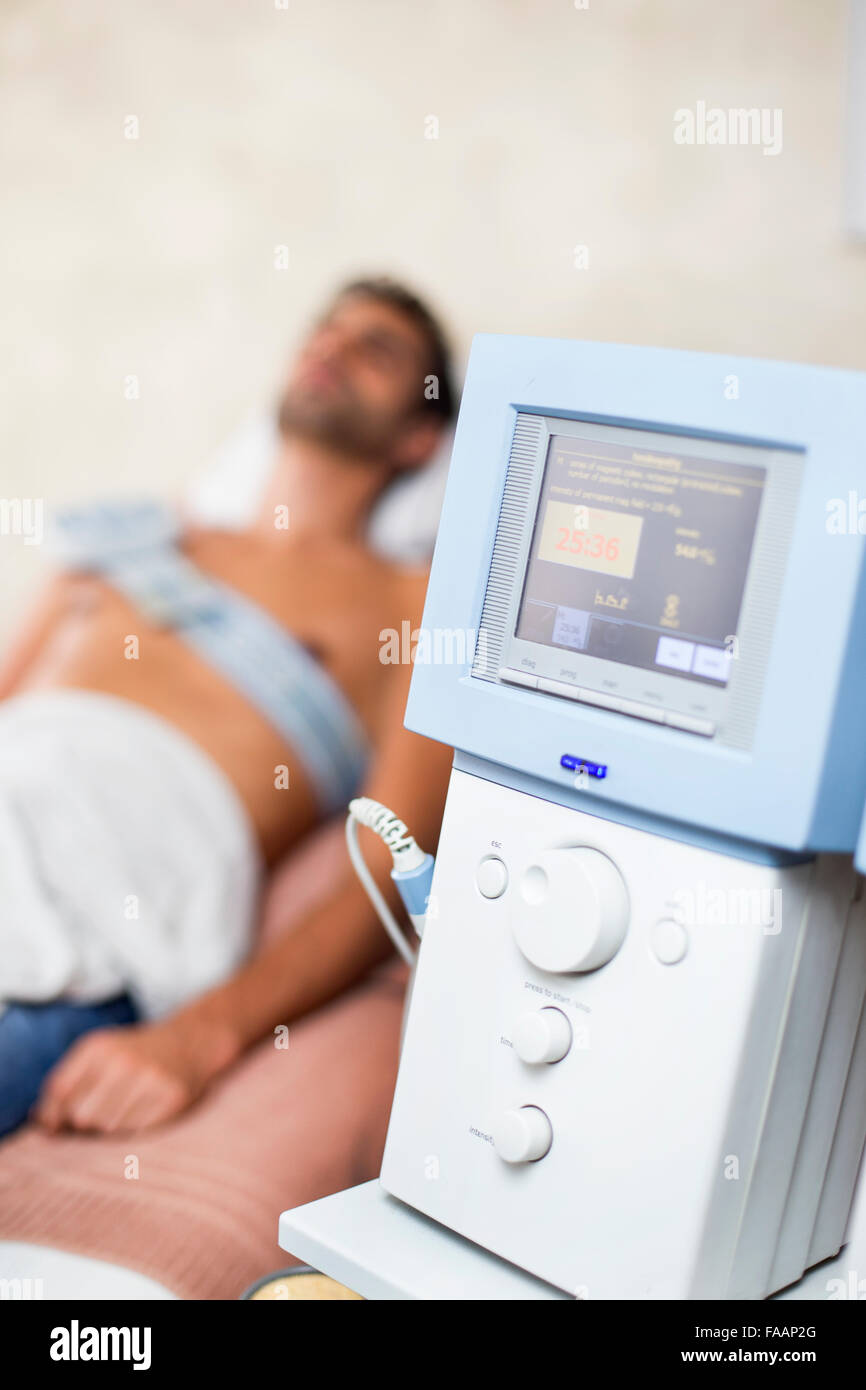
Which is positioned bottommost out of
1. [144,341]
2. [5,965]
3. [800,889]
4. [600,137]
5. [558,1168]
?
[5,965]

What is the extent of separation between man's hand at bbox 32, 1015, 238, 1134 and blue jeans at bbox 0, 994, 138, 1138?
0.05 ft

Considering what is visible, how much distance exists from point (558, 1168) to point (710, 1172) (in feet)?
0.33

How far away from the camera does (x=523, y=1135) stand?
0.70 meters

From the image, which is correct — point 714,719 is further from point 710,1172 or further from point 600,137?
point 600,137

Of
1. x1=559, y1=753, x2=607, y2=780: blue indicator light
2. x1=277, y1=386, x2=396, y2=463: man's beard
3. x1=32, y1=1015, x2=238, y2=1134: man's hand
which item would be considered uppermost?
x1=277, y1=386, x2=396, y2=463: man's beard

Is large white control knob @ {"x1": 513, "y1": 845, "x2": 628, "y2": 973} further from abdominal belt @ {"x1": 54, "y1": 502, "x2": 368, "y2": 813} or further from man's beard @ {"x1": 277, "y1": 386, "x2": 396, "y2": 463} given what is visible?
man's beard @ {"x1": 277, "y1": 386, "x2": 396, "y2": 463}

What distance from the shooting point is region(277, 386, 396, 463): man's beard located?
1963mm

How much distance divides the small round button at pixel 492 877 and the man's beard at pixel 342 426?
1334 millimetres

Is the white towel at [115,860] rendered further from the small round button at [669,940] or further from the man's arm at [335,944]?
the small round button at [669,940]

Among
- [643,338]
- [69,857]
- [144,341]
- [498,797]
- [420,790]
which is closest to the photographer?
[498,797]

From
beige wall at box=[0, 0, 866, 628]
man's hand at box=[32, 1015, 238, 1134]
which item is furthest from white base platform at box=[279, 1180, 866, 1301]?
beige wall at box=[0, 0, 866, 628]

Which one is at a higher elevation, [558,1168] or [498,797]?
[498,797]

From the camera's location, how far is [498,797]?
741mm
